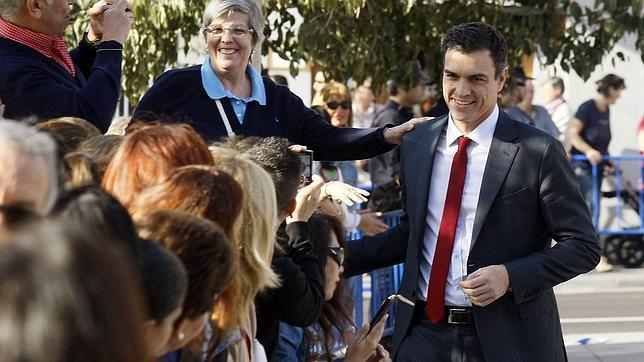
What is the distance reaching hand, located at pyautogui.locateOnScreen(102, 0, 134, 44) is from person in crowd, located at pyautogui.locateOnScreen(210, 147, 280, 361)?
1537mm

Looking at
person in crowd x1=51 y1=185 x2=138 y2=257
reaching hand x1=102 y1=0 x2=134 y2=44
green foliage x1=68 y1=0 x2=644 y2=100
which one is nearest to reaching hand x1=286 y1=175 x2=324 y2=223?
reaching hand x1=102 y1=0 x2=134 y2=44

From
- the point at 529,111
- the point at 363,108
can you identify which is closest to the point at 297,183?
the point at 529,111

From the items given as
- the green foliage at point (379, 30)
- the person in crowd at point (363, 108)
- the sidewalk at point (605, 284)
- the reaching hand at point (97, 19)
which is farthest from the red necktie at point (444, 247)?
the person in crowd at point (363, 108)

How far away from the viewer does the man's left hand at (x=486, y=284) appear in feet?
12.7

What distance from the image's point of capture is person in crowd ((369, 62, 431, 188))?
10352mm

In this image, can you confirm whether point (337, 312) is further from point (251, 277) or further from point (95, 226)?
point (95, 226)

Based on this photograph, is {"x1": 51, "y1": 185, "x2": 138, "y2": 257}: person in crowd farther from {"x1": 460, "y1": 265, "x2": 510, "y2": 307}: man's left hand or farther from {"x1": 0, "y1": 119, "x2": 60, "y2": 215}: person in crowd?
{"x1": 460, "y1": 265, "x2": 510, "y2": 307}: man's left hand

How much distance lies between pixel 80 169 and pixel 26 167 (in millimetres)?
444

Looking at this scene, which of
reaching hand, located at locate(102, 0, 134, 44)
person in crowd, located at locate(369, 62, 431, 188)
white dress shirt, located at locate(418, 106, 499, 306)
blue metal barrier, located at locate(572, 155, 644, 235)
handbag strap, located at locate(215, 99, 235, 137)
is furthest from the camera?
blue metal barrier, located at locate(572, 155, 644, 235)

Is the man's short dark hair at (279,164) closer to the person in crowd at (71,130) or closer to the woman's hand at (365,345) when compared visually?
the person in crowd at (71,130)

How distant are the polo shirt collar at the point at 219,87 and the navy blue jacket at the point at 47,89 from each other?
0.33 m

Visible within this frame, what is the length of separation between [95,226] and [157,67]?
768cm

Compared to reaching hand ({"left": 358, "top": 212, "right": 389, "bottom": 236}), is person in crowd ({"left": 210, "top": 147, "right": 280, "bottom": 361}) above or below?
above

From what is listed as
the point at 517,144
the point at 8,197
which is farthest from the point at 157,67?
the point at 8,197
